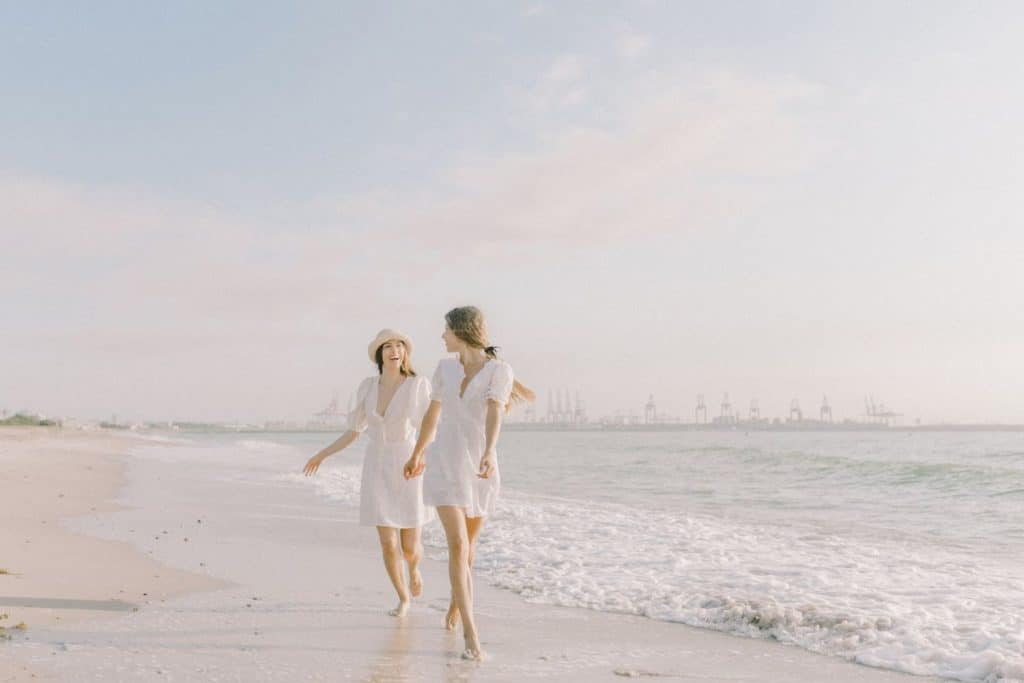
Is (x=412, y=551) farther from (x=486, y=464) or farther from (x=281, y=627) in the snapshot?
(x=486, y=464)

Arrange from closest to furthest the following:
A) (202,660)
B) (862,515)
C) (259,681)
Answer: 1. (259,681)
2. (202,660)
3. (862,515)

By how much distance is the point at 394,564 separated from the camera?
17.5 ft

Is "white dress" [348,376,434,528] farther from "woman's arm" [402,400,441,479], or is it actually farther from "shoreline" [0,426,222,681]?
"shoreline" [0,426,222,681]

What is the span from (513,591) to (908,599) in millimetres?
2855

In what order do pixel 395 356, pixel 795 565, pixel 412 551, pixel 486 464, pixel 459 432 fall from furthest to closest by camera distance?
pixel 795 565 < pixel 412 551 < pixel 395 356 < pixel 459 432 < pixel 486 464

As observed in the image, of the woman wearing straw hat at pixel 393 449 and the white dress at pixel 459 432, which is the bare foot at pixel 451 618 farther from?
the white dress at pixel 459 432

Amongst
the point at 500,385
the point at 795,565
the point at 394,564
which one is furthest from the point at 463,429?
the point at 795,565

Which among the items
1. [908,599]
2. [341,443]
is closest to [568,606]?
[341,443]

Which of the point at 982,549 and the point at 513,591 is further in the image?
the point at 982,549

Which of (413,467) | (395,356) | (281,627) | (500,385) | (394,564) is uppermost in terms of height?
(395,356)

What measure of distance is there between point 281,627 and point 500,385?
1943mm

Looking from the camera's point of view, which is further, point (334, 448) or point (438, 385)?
point (334, 448)

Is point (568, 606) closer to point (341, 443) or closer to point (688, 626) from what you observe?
point (688, 626)

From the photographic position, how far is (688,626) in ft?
17.9
